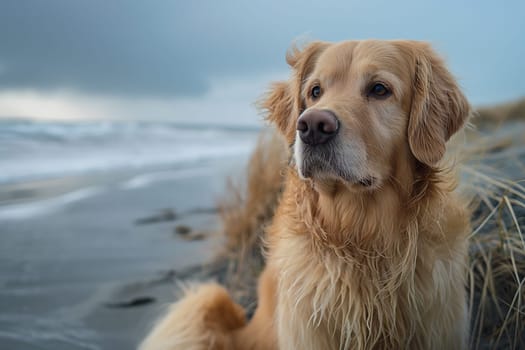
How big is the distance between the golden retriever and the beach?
5.39 feet

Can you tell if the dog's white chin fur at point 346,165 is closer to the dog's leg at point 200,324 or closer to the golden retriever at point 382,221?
the golden retriever at point 382,221

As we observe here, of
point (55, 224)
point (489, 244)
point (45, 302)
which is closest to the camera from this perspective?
point (489, 244)

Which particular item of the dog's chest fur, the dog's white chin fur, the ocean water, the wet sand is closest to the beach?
the wet sand

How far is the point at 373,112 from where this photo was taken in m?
2.33

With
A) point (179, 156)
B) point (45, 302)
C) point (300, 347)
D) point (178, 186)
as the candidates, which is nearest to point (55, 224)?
point (45, 302)

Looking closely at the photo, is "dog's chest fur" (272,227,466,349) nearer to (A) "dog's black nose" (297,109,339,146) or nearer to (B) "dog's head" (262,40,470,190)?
(B) "dog's head" (262,40,470,190)

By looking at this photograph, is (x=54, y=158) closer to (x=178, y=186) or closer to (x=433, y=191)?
(x=178, y=186)

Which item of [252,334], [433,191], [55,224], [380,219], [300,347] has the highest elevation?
[433,191]

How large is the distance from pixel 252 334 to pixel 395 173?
132cm

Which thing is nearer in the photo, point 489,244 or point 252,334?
point 252,334

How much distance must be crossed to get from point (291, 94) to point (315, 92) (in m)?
0.27

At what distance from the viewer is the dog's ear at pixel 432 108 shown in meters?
2.35

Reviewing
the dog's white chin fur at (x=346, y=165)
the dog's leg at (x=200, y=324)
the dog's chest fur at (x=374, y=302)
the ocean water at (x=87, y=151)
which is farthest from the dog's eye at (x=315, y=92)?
the ocean water at (x=87, y=151)

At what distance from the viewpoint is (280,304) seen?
2652 millimetres
